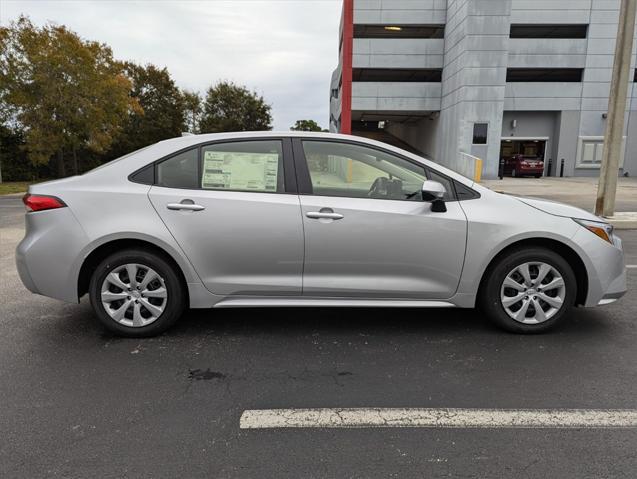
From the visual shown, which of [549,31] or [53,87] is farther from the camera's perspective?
[549,31]

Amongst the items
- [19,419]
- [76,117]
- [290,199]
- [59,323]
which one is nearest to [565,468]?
[290,199]

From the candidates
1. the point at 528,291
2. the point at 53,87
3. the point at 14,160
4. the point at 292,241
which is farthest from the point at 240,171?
the point at 14,160

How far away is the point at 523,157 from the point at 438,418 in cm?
2925

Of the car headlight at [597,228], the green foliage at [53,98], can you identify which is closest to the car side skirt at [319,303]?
the car headlight at [597,228]

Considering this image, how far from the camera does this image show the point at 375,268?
386 centimetres

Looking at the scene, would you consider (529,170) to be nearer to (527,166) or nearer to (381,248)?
(527,166)

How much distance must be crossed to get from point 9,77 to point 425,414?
25.5 metres

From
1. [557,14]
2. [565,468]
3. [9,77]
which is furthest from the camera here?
[557,14]

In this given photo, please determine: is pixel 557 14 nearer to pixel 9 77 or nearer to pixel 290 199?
pixel 9 77

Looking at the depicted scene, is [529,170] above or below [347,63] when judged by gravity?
below

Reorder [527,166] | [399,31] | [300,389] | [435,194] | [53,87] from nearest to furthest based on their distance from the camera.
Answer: [300,389] → [435,194] → [53,87] → [527,166] → [399,31]

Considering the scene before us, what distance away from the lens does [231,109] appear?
43531 millimetres

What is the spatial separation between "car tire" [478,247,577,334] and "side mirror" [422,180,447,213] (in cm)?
67

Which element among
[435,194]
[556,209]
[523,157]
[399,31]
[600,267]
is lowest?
[600,267]
